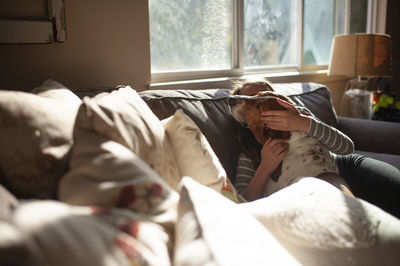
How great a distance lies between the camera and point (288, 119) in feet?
4.74

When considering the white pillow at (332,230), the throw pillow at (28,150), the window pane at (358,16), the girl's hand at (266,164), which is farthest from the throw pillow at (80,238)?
the window pane at (358,16)

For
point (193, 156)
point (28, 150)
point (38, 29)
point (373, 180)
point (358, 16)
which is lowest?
point (373, 180)

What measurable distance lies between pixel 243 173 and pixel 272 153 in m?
0.14

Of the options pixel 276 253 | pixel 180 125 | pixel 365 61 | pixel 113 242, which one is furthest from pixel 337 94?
pixel 113 242

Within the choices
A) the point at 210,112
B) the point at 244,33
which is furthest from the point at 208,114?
the point at 244,33

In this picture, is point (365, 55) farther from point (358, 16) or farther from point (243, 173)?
point (243, 173)

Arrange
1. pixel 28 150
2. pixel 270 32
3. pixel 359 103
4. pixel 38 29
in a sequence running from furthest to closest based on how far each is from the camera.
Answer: pixel 270 32, pixel 359 103, pixel 38 29, pixel 28 150

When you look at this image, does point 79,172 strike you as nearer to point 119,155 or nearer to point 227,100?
point 119,155

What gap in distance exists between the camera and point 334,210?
2.86 feet

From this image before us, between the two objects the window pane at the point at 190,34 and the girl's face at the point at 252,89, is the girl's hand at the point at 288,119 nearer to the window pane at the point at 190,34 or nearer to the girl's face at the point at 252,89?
the girl's face at the point at 252,89

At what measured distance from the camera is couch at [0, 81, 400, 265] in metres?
0.53

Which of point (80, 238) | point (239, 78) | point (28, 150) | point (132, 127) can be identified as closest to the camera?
point (80, 238)

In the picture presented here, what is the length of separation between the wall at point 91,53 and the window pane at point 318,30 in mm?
1680

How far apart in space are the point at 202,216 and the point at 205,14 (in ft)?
6.11
